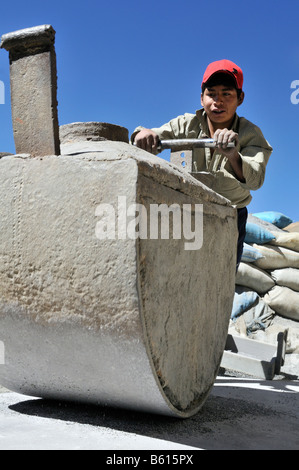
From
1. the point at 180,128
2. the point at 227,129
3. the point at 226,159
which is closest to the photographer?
the point at 227,129

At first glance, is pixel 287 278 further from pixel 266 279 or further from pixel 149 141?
pixel 149 141

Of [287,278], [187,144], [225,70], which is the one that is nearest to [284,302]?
[287,278]

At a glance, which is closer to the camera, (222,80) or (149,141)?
(149,141)

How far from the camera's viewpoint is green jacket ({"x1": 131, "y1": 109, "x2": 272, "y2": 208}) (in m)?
2.61

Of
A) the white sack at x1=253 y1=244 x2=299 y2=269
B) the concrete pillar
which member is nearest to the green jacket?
the concrete pillar

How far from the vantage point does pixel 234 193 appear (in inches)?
110

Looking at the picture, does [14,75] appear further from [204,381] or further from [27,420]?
[204,381]

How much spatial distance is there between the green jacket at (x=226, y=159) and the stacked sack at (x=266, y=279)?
2915 mm

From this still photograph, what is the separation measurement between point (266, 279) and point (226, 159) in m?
3.41

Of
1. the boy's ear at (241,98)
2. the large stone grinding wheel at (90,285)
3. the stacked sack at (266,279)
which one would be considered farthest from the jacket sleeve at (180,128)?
the stacked sack at (266,279)

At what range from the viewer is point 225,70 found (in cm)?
271

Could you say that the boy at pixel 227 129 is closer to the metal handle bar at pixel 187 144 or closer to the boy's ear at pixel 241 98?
the boy's ear at pixel 241 98

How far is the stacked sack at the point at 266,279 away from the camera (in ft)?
18.6
